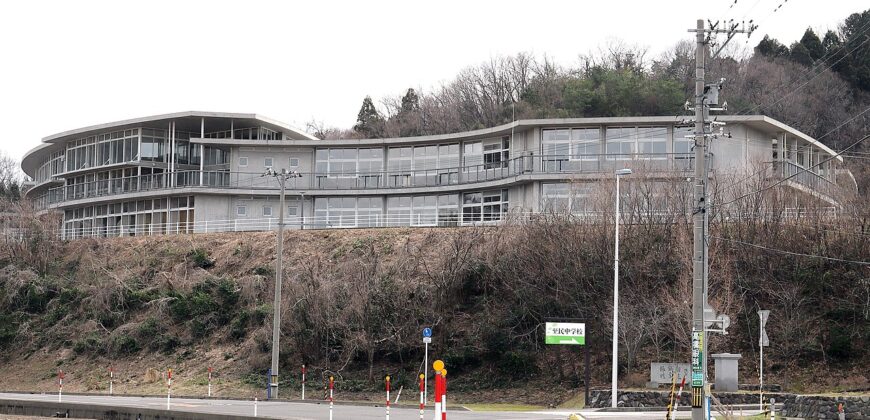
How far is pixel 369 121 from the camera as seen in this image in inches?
4139

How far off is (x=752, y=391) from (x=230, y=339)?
25624 millimetres

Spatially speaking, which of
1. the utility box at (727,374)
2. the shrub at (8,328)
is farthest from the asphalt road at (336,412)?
the shrub at (8,328)

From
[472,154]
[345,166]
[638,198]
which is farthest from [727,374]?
[345,166]

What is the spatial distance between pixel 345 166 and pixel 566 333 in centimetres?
3376

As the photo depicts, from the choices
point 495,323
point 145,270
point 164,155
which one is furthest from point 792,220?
point 164,155

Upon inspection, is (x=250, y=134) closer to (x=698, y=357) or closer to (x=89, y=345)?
(x=89, y=345)

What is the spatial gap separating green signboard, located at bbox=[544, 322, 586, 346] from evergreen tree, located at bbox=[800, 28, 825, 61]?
6389 cm

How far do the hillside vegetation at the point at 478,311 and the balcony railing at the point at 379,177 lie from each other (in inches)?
316

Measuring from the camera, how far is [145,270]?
198 feet

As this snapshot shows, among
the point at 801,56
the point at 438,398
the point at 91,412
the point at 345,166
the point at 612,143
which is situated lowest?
the point at 91,412

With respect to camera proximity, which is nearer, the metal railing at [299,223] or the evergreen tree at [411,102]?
the metal railing at [299,223]

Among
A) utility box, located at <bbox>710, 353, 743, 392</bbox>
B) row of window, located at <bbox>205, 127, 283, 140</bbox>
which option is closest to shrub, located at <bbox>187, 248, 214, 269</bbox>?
row of window, located at <bbox>205, 127, 283, 140</bbox>

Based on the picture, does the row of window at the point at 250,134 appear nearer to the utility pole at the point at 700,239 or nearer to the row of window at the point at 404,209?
the row of window at the point at 404,209

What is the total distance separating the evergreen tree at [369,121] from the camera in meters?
102
